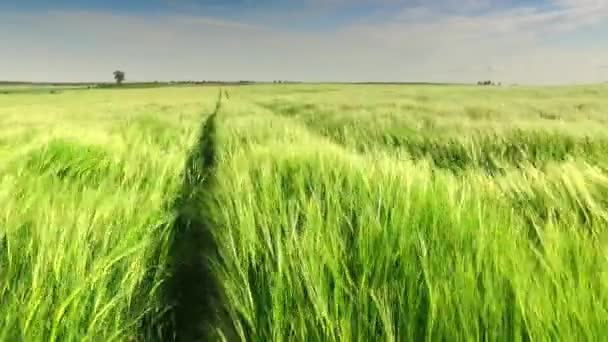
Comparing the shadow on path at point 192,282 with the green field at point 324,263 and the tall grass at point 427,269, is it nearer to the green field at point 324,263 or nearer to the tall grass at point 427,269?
the green field at point 324,263

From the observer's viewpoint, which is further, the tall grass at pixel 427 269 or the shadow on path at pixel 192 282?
the shadow on path at pixel 192 282

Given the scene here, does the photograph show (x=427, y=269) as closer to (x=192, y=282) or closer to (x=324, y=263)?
(x=324, y=263)

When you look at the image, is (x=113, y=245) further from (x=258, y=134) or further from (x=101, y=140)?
(x=258, y=134)

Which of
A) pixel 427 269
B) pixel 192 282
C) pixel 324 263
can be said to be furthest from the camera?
pixel 192 282

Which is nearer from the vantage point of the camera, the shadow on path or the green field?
the green field

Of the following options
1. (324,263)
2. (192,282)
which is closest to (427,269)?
(324,263)

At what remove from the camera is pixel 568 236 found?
113 centimetres

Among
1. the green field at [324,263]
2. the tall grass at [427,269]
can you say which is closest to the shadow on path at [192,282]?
the green field at [324,263]

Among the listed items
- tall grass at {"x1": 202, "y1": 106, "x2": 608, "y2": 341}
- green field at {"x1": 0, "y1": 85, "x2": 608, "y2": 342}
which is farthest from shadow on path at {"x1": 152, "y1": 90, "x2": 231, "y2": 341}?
tall grass at {"x1": 202, "y1": 106, "x2": 608, "y2": 341}

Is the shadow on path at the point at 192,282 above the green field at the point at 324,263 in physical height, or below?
below

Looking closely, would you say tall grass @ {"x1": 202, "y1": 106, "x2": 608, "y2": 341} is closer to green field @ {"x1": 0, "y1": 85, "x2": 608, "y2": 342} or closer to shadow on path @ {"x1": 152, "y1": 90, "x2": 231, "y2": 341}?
green field @ {"x1": 0, "y1": 85, "x2": 608, "y2": 342}

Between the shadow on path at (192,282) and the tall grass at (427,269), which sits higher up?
the tall grass at (427,269)

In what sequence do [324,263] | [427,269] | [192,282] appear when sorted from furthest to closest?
[192,282] → [324,263] → [427,269]

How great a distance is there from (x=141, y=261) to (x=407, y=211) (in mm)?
781
